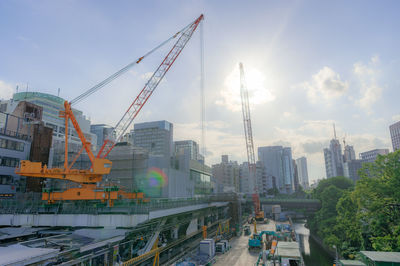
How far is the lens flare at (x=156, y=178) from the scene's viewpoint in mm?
44094

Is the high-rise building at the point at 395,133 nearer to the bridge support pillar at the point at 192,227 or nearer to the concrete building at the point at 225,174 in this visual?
the concrete building at the point at 225,174

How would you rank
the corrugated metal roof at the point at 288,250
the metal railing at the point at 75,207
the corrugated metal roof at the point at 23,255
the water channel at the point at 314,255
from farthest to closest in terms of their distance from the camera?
the water channel at the point at 314,255 → the metal railing at the point at 75,207 → the corrugated metal roof at the point at 288,250 → the corrugated metal roof at the point at 23,255

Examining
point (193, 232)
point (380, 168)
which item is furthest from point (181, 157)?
point (380, 168)

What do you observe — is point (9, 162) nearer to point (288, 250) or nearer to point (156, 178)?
point (156, 178)

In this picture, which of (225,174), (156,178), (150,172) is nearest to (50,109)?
(150,172)

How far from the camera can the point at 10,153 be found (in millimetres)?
42188

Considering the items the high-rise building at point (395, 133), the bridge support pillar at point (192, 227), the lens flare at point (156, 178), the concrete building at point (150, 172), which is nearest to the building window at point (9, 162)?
the concrete building at point (150, 172)

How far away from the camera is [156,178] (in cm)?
4425

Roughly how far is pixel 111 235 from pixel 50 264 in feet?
24.0

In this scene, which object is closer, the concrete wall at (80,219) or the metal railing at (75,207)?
the concrete wall at (80,219)

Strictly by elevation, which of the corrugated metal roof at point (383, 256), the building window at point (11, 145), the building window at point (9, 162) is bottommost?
the corrugated metal roof at point (383, 256)

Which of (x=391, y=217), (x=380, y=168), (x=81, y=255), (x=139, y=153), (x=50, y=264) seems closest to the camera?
(x=50, y=264)

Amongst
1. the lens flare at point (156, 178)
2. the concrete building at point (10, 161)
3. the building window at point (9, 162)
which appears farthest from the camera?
the lens flare at point (156, 178)

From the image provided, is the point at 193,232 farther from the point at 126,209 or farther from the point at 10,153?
the point at 10,153
